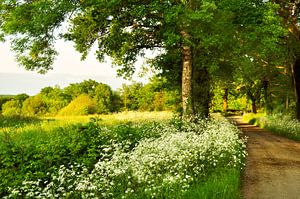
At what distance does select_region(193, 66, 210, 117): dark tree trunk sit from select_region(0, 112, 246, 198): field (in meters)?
14.3

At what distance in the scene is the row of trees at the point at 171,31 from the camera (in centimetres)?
2067

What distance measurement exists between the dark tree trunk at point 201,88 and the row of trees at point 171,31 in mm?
78

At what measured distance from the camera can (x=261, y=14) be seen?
2128cm

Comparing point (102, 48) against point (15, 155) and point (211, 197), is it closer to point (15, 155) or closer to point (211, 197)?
point (15, 155)

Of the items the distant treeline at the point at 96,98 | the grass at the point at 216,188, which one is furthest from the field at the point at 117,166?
the distant treeline at the point at 96,98

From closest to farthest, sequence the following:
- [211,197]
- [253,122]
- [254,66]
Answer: [211,197]
[254,66]
[253,122]

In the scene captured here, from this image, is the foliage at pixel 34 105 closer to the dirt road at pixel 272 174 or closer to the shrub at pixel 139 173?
the dirt road at pixel 272 174

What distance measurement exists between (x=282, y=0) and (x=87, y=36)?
12.8 m

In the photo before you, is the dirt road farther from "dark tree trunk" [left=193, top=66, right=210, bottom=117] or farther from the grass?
"dark tree trunk" [left=193, top=66, right=210, bottom=117]

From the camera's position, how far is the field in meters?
9.21

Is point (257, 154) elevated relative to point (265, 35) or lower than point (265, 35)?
lower

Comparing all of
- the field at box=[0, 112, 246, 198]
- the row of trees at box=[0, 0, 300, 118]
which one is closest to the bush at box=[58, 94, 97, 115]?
the row of trees at box=[0, 0, 300, 118]

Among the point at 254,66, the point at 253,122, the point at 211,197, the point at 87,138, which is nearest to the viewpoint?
the point at 211,197

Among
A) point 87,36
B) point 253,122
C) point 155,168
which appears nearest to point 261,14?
point 87,36
